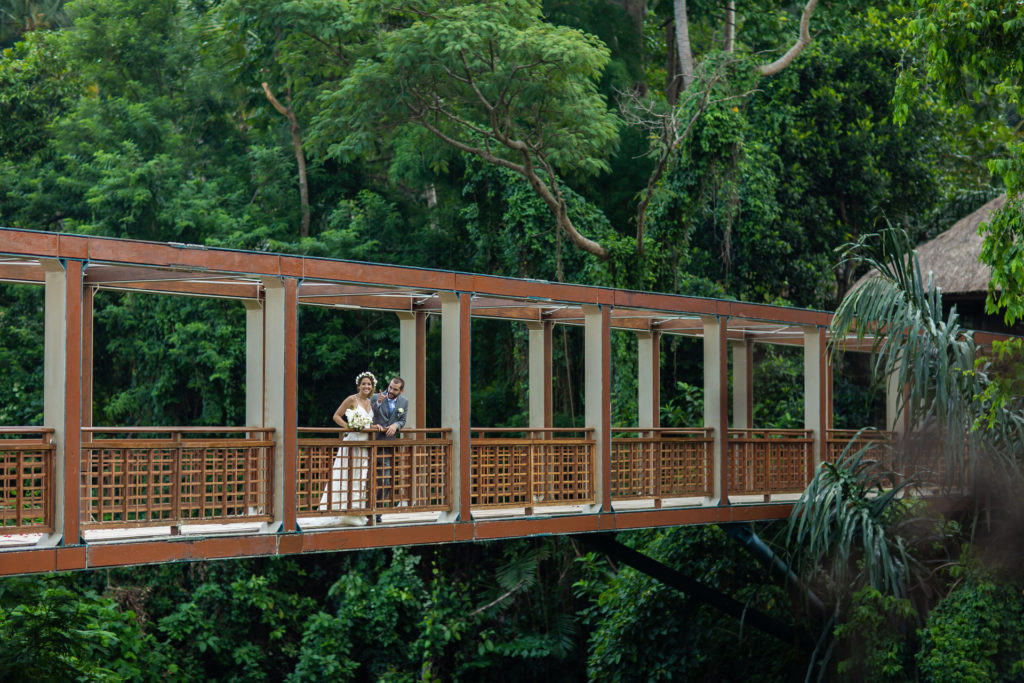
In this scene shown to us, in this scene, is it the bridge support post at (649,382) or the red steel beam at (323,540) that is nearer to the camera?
the red steel beam at (323,540)

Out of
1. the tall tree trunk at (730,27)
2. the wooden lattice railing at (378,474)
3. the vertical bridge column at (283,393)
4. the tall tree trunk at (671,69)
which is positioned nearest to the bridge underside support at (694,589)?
the wooden lattice railing at (378,474)

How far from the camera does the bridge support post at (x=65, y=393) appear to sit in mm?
7727

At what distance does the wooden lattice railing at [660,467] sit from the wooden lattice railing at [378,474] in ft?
7.47

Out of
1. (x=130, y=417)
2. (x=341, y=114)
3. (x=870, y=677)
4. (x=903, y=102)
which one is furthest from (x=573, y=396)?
(x=903, y=102)

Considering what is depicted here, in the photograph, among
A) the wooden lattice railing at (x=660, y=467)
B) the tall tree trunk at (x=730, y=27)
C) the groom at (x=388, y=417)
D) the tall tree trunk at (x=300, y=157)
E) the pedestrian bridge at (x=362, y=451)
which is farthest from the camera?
the tall tree trunk at (x=730, y=27)

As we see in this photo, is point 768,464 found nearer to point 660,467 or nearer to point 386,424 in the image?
point 660,467

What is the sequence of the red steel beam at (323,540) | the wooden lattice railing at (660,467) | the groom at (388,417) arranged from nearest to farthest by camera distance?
the red steel beam at (323,540)
the groom at (388,417)
the wooden lattice railing at (660,467)

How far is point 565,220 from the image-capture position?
18.9 metres

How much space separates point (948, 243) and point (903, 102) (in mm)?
9232

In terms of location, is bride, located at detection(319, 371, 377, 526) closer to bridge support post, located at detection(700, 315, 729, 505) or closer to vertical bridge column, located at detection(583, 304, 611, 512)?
vertical bridge column, located at detection(583, 304, 611, 512)

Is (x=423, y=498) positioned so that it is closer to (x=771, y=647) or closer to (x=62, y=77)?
(x=771, y=647)

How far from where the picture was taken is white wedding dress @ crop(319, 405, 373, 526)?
938 centimetres

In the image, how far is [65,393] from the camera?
7789mm

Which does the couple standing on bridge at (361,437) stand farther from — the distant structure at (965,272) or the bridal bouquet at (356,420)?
the distant structure at (965,272)
